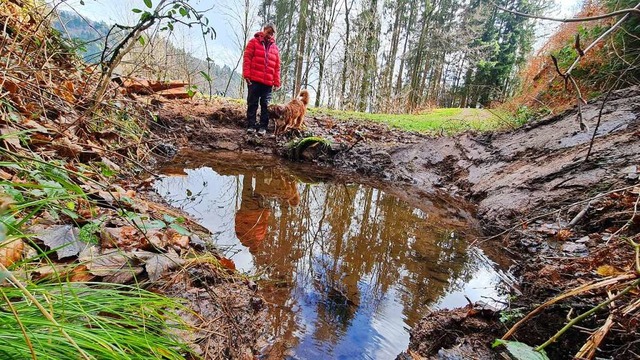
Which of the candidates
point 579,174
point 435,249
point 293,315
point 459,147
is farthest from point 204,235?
point 459,147

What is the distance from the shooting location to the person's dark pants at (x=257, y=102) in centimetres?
621

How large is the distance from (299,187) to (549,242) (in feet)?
9.51

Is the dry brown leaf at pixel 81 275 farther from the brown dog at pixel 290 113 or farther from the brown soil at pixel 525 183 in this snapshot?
the brown dog at pixel 290 113

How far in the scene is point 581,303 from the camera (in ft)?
4.65

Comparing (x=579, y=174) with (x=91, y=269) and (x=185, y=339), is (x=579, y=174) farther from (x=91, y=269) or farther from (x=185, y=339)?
(x=91, y=269)

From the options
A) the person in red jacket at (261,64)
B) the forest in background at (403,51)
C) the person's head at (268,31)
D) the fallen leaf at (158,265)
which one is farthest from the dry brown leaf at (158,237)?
Answer: the forest in background at (403,51)

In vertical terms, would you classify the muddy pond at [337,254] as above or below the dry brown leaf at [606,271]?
below

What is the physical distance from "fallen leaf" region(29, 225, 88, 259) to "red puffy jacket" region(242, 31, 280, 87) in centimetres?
520

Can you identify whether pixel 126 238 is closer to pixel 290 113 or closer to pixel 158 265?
pixel 158 265

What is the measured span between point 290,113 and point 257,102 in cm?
70

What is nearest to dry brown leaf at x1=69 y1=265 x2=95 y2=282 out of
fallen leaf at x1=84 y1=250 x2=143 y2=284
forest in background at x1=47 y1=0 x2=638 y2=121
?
fallen leaf at x1=84 y1=250 x2=143 y2=284

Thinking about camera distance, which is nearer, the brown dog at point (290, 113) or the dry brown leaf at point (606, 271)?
the dry brown leaf at point (606, 271)

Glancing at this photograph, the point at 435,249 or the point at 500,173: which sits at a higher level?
the point at 500,173

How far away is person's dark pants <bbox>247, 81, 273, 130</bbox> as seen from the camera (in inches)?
245
